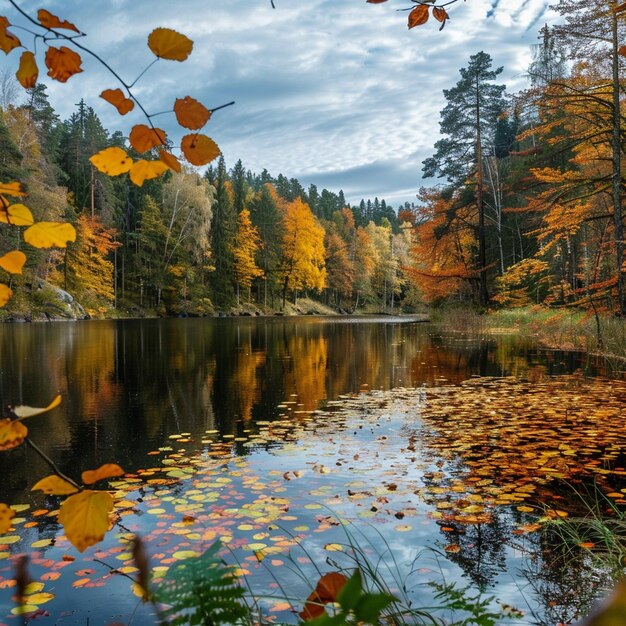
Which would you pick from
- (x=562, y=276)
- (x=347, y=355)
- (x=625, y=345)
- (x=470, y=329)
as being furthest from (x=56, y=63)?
(x=562, y=276)

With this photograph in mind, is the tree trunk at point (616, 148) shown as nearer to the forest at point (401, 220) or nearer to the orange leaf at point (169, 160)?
the forest at point (401, 220)

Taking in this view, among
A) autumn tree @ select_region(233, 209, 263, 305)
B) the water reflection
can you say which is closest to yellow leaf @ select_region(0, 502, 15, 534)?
the water reflection

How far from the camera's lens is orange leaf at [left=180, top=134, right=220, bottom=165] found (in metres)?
1.23

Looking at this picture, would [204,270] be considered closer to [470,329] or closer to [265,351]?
[470,329]

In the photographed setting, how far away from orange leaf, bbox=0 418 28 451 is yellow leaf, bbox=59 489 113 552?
0.16 m

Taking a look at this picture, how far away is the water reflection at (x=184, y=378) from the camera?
634cm

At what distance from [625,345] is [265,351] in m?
9.47

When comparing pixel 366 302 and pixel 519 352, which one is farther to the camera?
pixel 366 302

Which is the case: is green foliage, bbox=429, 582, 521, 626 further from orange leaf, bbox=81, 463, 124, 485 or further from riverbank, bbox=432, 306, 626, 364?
riverbank, bbox=432, 306, 626, 364

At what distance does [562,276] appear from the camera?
23.8 metres

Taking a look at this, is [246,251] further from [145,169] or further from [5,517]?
[5,517]

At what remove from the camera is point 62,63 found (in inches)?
53.4

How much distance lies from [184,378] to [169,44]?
10305 millimetres

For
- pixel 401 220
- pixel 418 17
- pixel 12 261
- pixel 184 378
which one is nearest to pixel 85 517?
pixel 12 261
